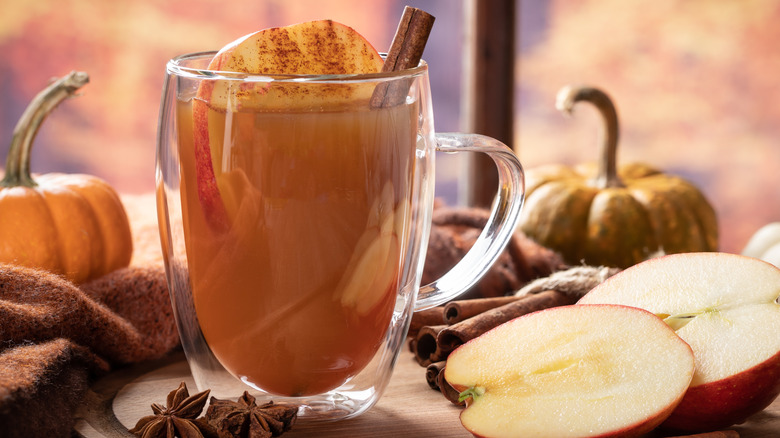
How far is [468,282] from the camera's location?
99 cm

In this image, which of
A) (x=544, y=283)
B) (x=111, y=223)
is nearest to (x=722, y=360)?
(x=544, y=283)

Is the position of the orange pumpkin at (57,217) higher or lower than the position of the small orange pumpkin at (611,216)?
higher

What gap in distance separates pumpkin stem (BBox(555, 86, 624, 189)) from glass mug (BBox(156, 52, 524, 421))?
2.41 ft

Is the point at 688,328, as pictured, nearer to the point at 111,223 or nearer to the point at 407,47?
the point at 407,47

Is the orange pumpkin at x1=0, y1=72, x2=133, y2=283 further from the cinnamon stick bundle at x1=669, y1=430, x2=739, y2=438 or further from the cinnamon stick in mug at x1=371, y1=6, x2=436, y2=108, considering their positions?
the cinnamon stick bundle at x1=669, y1=430, x2=739, y2=438

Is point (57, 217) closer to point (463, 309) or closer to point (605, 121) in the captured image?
point (463, 309)

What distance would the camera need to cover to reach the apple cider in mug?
2.72ft

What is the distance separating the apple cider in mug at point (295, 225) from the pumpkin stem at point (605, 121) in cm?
84

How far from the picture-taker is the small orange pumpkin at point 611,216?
1640 millimetres

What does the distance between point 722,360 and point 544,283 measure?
41cm

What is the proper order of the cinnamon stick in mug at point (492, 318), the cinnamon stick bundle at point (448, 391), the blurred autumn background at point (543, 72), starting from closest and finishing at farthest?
1. the cinnamon stick bundle at point (448, 391)
2. the cinnamon stick in mug at point (492, 318)
3. the blurred autumn background at point (543, 72)

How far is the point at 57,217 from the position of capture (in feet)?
4.17

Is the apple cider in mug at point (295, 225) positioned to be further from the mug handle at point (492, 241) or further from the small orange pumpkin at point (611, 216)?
the small orange pumpkin at point (611, 216)

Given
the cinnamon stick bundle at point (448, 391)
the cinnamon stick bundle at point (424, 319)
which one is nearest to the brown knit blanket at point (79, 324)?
the cinnamon stick bundle at point (424, 319)
